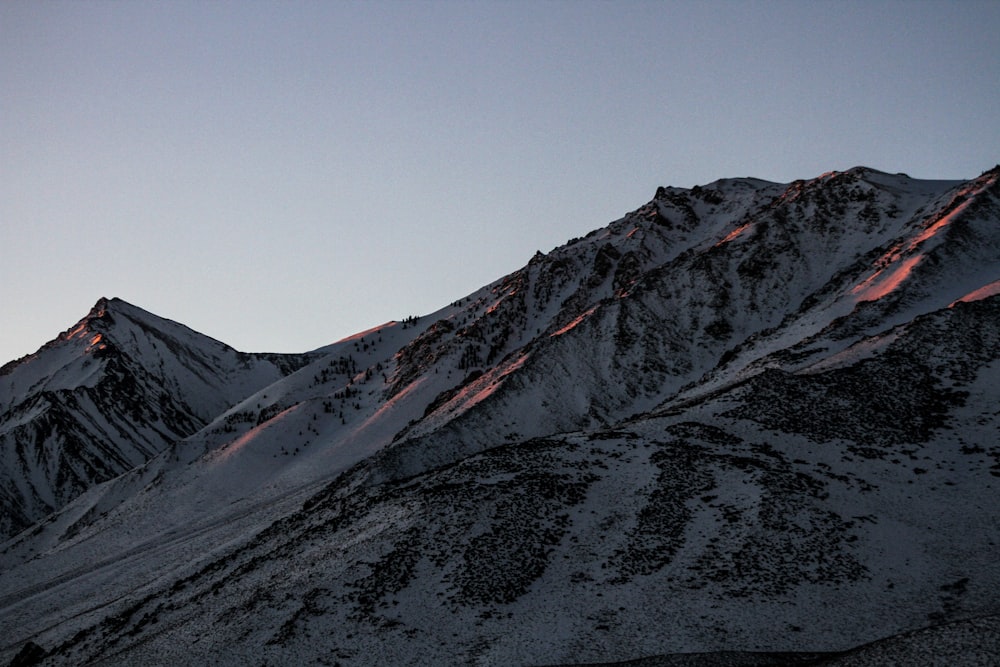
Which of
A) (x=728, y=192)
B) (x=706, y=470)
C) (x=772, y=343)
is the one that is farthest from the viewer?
(x=728, y=192)

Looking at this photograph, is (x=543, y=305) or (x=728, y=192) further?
(x=728, y=192)

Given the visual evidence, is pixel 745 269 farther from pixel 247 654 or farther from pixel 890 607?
pixel 247 654

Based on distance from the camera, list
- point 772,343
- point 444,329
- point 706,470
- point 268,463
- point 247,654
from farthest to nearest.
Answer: point 444,329, point 268,463, point 772,343, point 706,470, point 247,654

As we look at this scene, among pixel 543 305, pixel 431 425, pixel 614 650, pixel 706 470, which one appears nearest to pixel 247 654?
pixel 614 650

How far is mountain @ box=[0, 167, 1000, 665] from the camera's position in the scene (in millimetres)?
32750

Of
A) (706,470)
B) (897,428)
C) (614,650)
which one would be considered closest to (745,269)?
(897,428)

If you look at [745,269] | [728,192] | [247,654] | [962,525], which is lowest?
[962,525]

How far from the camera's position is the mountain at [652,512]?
32.8 metres

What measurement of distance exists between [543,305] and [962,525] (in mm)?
94002

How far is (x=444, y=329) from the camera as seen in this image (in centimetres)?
13875

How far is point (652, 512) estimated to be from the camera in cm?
4153

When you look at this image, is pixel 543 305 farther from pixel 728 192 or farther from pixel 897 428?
pixel 897 428

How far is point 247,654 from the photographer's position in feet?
113

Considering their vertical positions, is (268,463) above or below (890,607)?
above
